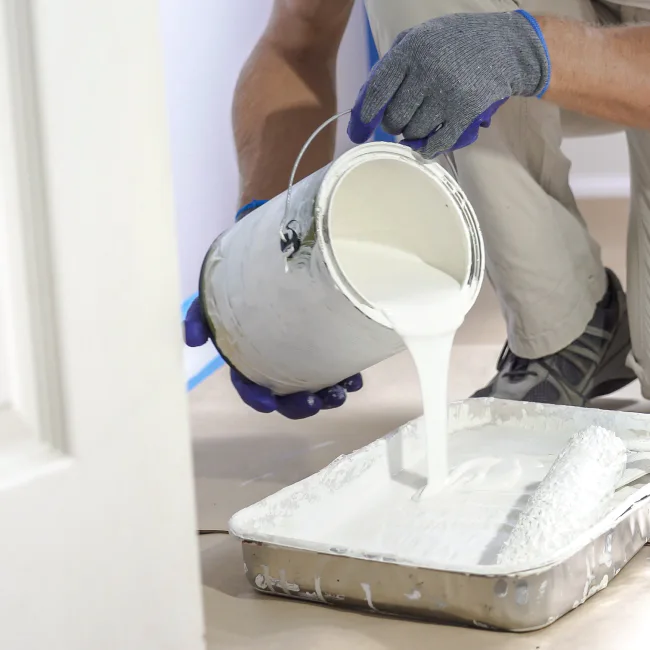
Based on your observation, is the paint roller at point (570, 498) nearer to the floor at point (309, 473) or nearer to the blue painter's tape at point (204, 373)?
the floor at point (309, 473)

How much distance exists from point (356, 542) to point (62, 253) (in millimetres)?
568

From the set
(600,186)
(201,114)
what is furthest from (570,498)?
(600,186)

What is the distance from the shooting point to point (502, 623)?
91cm

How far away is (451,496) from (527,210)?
1.83 feet

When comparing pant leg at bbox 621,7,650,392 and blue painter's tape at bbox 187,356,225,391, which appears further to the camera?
blue painter's tape at bbox 187,356,225,391

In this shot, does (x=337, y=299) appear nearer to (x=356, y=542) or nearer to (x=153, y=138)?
(x=356, y=542)

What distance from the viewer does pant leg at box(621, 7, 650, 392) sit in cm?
159

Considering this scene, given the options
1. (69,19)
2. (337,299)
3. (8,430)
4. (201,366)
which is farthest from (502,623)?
(201,366)

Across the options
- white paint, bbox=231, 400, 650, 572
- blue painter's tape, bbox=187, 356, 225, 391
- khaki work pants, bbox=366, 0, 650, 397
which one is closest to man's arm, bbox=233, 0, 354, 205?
khaki work pants, bbox=366, 0, 650, 397

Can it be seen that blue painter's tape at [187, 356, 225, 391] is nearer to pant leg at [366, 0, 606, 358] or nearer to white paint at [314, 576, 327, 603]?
pant leg at [366, 0, 606, 358]

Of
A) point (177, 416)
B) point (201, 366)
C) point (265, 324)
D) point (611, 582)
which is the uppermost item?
point (177, 416)

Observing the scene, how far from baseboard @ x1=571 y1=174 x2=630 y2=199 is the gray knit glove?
8.76 ft

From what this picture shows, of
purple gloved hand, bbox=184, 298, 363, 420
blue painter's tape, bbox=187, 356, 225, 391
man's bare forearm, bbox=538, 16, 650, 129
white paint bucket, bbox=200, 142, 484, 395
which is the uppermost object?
man's bare forearm, bbox=538, 16, 650, 129

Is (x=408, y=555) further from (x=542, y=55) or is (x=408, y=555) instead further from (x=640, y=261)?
(x=640, y=261)
